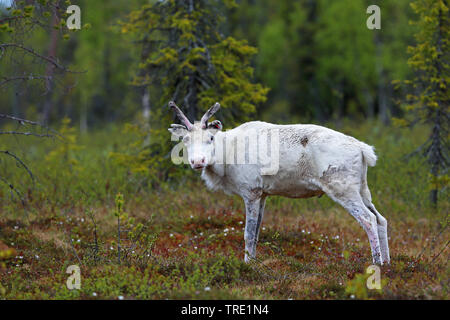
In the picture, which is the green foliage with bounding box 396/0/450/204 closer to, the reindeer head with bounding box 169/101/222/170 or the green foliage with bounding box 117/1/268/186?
the green foliage with bounding box 117/1/268/186

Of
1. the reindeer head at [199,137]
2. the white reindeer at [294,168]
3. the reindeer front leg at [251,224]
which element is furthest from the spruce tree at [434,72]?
the reindeer head at [199,137]

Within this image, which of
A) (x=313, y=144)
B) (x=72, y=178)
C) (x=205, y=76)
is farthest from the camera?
(x=72, y=178)

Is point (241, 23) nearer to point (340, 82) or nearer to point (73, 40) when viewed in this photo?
point (340, 82)

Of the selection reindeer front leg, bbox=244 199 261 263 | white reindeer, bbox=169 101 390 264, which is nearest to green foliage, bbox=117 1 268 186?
white reindeer, bbox=169 101 390 264

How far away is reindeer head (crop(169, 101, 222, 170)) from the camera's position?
24.8 feet

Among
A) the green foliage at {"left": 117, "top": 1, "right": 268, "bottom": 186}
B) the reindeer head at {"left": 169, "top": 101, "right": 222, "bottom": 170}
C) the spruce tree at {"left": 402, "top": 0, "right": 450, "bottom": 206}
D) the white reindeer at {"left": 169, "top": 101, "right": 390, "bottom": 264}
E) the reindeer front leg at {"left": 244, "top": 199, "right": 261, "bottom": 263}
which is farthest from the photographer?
the green foliage at {"left": 117, "top": 1, "right": 268, "bottom": 186}

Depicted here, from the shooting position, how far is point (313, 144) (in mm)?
7676

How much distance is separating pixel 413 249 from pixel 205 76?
7.05 meters

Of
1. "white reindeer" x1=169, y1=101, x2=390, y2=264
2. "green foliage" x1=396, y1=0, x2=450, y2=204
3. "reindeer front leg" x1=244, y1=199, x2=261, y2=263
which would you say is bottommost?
"reindeer front leg" x1=244, y1=199, x2=261, y2=263

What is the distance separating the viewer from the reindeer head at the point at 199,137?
7.56 m

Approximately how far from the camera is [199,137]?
7.85m

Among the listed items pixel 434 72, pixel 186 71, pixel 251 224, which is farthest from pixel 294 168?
pixel 186 71

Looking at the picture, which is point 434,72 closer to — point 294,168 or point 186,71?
point 294,168
